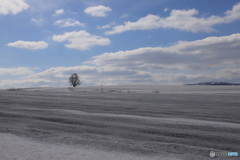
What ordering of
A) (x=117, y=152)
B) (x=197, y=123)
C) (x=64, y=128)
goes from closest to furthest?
1. (x=117, y=152)
2. (x=64, y=128)
3. (x=197, y=123)

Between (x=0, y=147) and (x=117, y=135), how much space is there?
246 cm

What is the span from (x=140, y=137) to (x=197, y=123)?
2.51m

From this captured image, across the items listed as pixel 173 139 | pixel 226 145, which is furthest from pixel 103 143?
pixel 226 145

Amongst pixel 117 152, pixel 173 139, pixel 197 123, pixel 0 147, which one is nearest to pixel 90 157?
pixel 117 152

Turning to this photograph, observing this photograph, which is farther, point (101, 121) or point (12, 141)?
point (101, 121)

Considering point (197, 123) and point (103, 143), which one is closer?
point (103, 143)

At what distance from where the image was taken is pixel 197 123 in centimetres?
696

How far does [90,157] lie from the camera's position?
3.73 meters

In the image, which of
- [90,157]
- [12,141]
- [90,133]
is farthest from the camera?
[90,133]

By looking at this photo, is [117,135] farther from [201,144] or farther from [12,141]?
[12,141]

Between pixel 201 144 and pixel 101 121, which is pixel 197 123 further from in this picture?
pixel 101 121

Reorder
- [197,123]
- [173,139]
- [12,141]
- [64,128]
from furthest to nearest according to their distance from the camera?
[197,123] → [64,128] → [173,139] → [12,141]

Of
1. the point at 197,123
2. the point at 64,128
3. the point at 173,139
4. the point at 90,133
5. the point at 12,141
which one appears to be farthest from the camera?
the point at 197,123

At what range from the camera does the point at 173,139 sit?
16.8 ft
